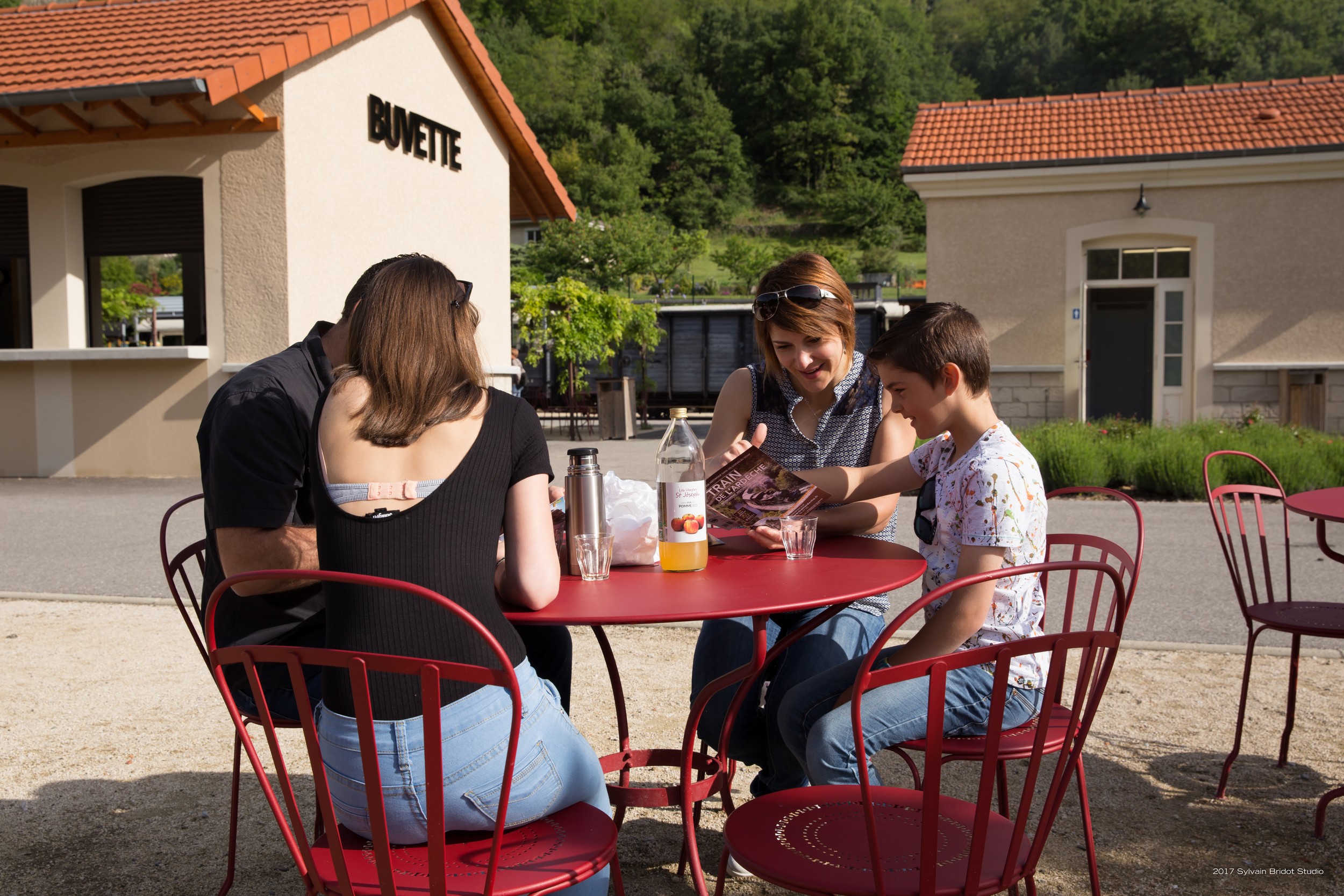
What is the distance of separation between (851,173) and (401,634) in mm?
88565

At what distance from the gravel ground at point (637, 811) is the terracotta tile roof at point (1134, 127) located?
1110cm

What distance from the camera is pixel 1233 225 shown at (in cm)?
1409

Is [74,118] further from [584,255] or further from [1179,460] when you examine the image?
[584,255]

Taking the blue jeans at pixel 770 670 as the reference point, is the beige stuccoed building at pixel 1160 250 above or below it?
above

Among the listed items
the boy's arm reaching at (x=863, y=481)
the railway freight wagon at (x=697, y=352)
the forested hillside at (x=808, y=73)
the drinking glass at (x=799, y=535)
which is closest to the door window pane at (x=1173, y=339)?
the railway freight wagon at (x=697, y=352)

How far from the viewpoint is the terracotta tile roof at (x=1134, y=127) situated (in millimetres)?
13945

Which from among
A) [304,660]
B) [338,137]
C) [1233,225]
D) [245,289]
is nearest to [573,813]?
[304,660]

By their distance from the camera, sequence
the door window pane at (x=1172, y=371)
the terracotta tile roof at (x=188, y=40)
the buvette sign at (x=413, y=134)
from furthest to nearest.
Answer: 1. the door window pane at (x=1172, y=371)
2. the buvette sign at (x=413, y=134)
3. the terracotta tile roof at (x=188, y=40)

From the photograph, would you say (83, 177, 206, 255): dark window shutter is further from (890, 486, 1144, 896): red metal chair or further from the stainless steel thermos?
(890, 486, 1144, 896): red metal chair

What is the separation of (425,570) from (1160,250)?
594 inches

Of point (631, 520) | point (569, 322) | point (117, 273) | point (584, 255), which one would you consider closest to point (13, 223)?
point (569, 322)

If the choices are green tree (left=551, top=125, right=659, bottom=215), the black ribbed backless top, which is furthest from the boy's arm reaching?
green tree (left=551, top=125, right=659, bottom=215)

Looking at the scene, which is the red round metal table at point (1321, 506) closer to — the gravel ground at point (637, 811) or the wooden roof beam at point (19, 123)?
the gravel ground at point (637, 811)

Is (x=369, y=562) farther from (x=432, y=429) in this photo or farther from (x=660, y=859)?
(x=660, y=859)
